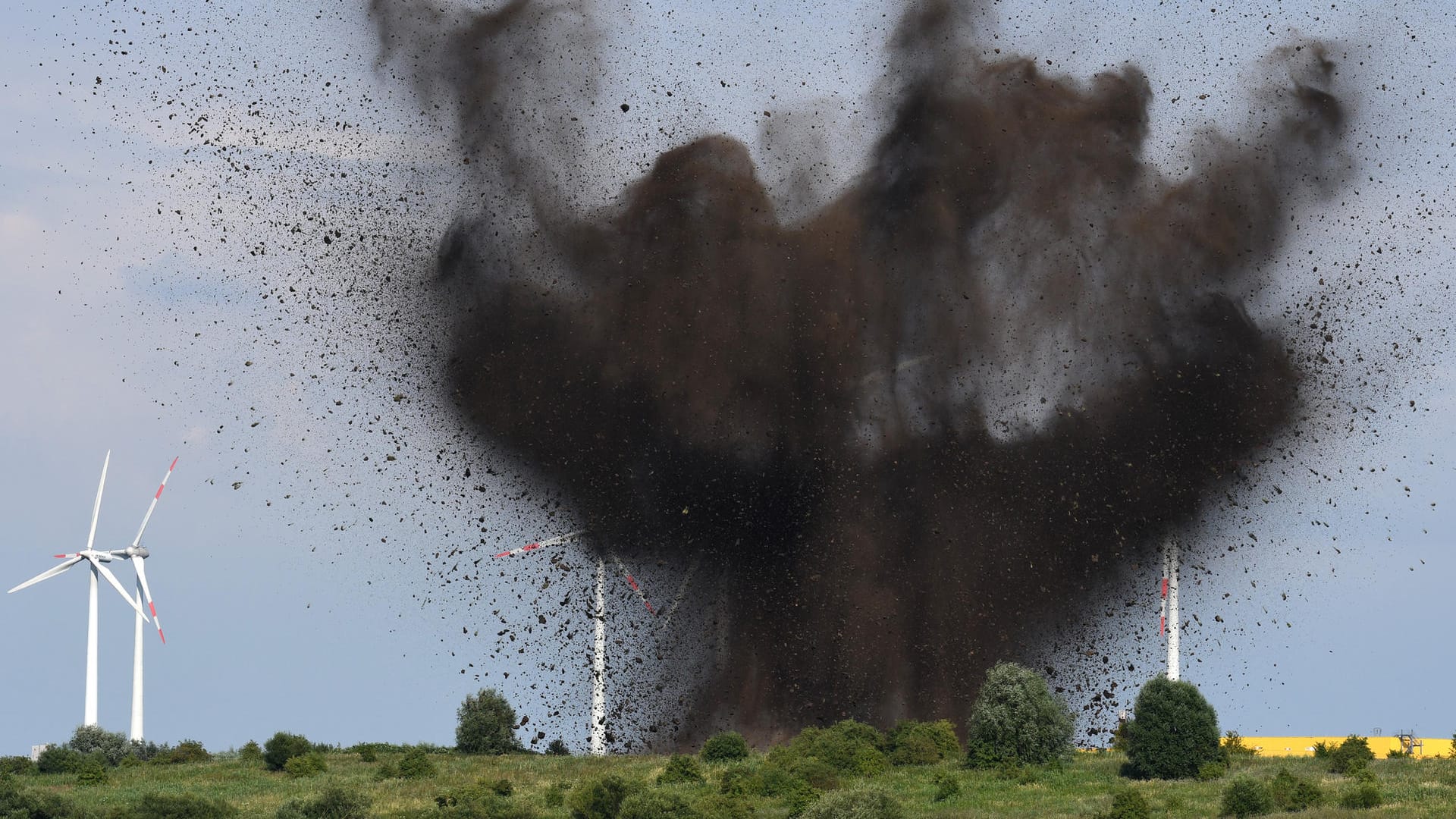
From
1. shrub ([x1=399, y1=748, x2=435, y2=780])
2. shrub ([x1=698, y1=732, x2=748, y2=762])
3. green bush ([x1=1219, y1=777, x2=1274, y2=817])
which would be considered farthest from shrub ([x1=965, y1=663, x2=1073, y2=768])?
shrub ([x1=399, y1=748, x2=435, y2=780])

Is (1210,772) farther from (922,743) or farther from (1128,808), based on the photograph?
(922,743)

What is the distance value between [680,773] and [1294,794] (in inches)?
899

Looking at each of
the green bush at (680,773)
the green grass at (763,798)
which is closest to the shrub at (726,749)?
the green grass at (763,798)

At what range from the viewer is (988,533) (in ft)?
274

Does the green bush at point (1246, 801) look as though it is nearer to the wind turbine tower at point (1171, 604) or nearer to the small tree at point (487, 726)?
the wind turbine tower at point (1171, 604)

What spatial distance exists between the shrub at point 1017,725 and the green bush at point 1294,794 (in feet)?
39.4

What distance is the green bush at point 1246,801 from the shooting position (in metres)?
56.2

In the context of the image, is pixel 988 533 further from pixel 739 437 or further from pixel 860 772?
pixel 860 772

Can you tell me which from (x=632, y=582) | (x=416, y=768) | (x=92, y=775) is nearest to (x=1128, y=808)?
(x=416, y=768)

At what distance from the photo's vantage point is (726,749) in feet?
249

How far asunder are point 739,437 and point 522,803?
1040 inches

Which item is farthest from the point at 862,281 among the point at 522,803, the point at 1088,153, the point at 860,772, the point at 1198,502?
the point at 522,803

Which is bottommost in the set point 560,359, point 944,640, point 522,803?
point 522,803

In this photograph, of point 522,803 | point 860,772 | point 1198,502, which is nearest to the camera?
point 522,803
